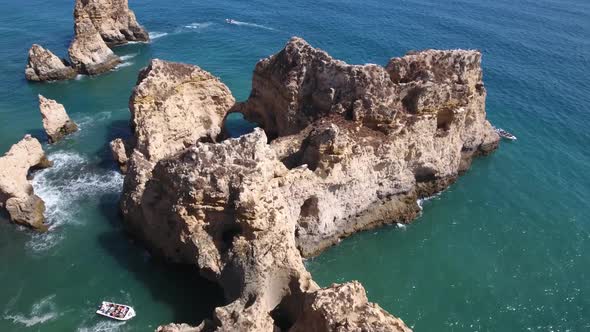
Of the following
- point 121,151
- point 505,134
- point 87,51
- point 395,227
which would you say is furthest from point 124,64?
point 505,134

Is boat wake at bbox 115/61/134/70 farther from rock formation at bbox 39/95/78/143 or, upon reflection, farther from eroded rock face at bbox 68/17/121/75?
rock formation at bbox 39/95/78/143

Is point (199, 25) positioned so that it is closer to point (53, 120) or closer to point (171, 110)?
point (53, 120)

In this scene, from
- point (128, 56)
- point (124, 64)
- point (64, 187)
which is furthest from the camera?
point (128, 56)

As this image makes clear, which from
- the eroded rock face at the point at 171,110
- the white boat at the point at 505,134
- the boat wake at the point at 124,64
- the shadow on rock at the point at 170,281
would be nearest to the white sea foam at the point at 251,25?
the boat wake at the point at 124,64

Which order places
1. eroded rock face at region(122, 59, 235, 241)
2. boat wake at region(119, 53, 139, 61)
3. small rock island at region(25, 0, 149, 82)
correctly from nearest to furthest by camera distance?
1. eroded rock face at region(122, 59, 235, 241)
2. small rock island at region(25, 0, 149, 82)
3. boat wake at region(119, 53, 139, 61)

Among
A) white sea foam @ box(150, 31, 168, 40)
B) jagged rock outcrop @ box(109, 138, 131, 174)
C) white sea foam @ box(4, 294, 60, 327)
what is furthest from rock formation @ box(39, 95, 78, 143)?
white sea foam @ box(150, 31, 168, 40)

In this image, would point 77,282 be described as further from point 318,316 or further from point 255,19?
→ point 255,19

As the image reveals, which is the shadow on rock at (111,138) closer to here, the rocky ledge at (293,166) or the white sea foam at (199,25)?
the rocky ledge at (293,166)
